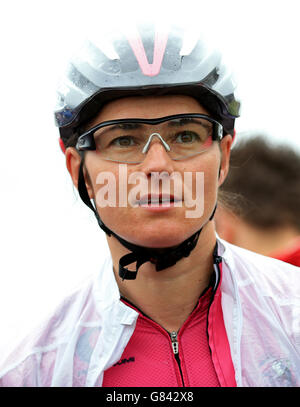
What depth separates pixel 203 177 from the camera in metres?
3.12

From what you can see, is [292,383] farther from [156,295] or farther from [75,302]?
[75,302]

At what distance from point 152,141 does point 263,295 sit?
131 centimetres

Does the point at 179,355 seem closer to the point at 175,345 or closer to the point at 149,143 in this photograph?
the point at 175,345

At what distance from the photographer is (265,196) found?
562cm

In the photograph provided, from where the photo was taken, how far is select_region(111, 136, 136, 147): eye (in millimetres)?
3146

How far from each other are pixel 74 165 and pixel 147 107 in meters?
0.76

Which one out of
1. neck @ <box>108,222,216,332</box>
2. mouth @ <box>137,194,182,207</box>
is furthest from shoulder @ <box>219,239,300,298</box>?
mouth @ <box>137,194,182,207</box>

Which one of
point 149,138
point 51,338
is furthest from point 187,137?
point 51,338

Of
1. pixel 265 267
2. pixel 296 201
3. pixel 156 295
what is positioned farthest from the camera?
pixel 296 201

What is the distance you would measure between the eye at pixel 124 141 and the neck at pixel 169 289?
0.68 m

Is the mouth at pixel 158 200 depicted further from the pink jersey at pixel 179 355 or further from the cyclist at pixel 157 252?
the pink jersey at pixel 179 355

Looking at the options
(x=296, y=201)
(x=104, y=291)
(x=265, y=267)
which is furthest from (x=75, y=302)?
(x=296, y=201)

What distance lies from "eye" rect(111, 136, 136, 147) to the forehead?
0.13 metres
